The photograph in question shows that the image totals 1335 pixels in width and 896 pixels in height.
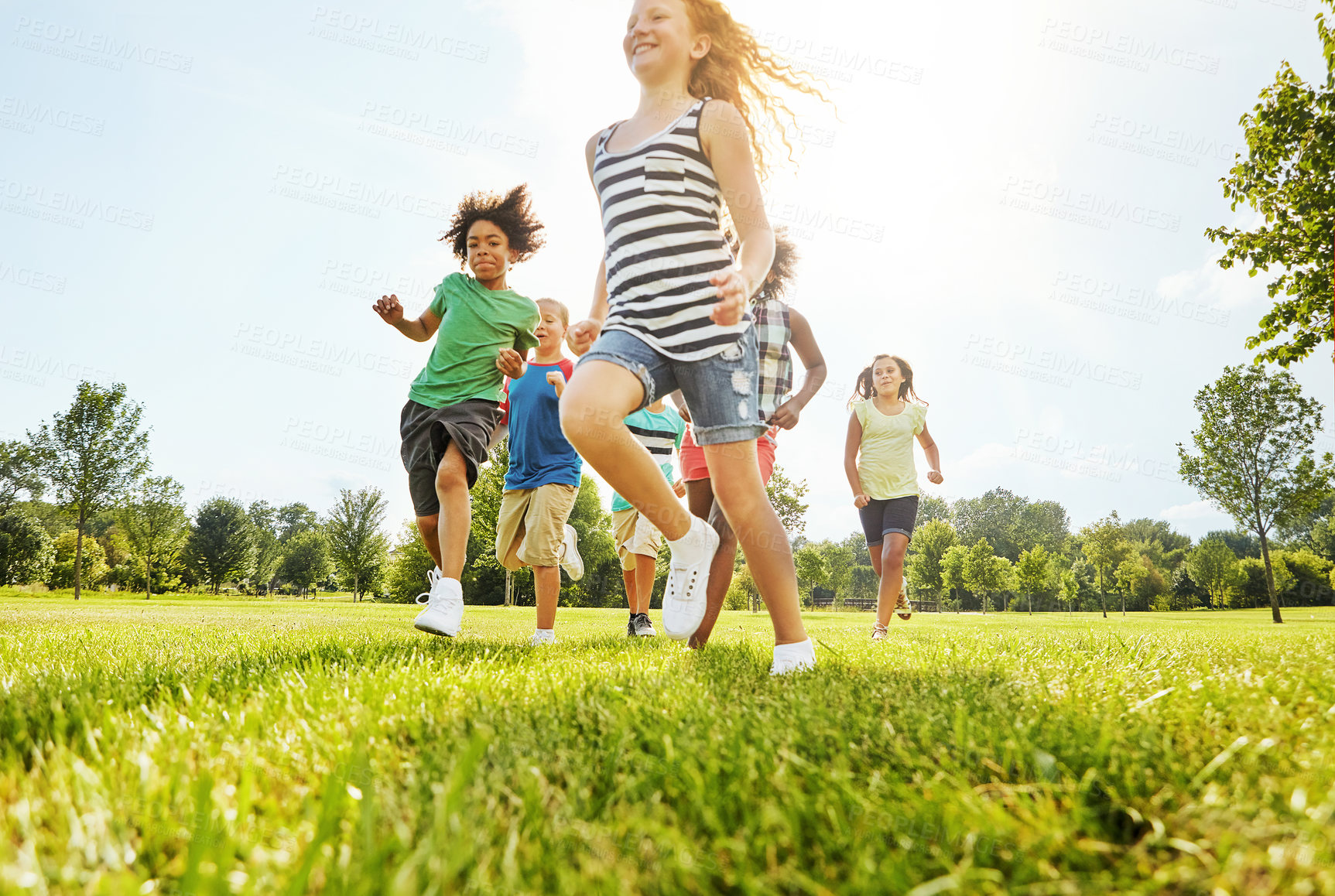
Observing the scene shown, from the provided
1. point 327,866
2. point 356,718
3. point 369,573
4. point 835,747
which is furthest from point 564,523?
point 369,573

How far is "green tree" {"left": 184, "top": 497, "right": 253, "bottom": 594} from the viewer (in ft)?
182

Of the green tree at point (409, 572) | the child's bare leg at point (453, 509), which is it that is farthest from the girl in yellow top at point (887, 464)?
the green tree at point (409, 572)

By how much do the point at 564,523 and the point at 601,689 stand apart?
3346 mm

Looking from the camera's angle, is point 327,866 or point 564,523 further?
point 564,523

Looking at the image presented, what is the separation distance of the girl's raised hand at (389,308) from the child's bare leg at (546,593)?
6.65 ft

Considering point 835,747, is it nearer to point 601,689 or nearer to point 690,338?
point 601,689

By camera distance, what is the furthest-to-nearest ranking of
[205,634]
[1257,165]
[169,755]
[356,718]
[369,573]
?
[369,573], [1257,165], [205,634], [356,718], [169,755]

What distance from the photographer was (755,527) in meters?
2.92

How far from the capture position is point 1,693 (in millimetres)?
2107

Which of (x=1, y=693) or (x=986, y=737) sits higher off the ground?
(x=986, y=737)

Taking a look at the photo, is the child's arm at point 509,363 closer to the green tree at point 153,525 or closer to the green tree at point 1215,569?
the green tree at point 153,525

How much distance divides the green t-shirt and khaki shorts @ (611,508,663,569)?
2.44 metres

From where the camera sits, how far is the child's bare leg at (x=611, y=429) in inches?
106

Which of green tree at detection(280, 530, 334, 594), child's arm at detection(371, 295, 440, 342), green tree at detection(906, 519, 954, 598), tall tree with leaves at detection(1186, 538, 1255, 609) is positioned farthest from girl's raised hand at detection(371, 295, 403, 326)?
green tree at detection(280, 530, 334, 594)
